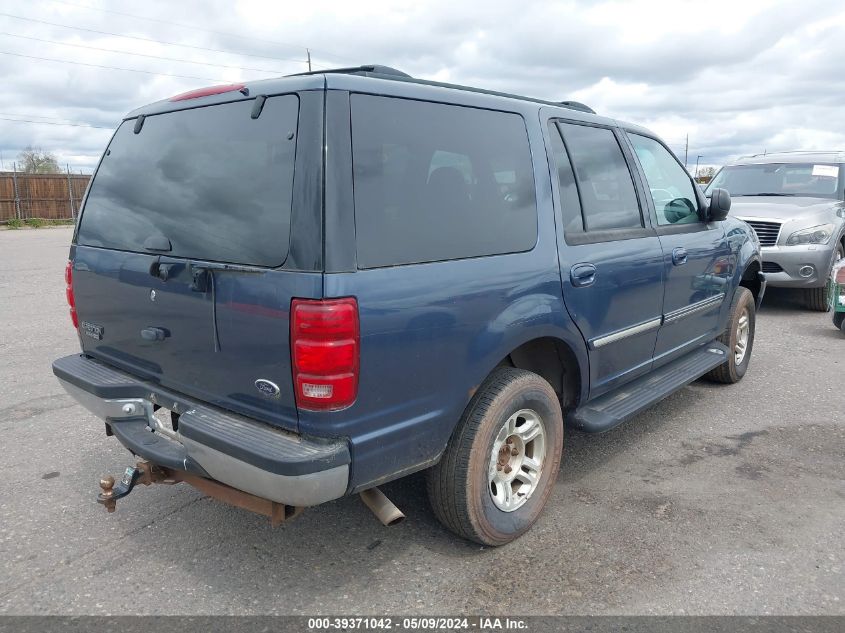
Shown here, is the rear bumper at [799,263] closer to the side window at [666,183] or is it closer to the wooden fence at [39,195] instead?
the side window at [666,183]

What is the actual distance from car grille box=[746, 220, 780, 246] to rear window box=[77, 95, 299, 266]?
727cm

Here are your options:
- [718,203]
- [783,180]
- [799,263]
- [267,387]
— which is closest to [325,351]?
[267,387]

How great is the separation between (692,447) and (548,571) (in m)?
1.81

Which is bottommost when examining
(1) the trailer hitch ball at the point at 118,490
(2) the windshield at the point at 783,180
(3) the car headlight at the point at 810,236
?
(1) the trailer hitch ball at the point at 118,490

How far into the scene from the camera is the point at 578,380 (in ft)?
11.6

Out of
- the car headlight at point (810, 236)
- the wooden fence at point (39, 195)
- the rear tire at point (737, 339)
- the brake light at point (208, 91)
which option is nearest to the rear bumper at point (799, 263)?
the car headlight at point (810, 236)

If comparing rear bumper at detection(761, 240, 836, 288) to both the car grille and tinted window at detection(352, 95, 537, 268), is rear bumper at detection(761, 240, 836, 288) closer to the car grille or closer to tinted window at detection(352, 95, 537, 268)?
the car grille

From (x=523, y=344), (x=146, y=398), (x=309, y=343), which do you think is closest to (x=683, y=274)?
(x=523, y=344)

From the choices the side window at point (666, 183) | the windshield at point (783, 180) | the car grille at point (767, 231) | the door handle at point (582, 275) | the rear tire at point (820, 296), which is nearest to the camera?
the door handle at point (582, 275)

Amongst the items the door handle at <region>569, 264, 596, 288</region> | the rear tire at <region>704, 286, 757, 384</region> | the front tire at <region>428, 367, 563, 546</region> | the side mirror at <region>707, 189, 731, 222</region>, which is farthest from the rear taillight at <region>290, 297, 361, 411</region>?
the rear tire at <region>704, 286, 757, 384</region>

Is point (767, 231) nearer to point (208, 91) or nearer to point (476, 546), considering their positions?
point (476, 546)

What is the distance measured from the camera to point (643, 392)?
4.04 meters

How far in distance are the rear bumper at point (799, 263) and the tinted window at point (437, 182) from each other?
20.0ft

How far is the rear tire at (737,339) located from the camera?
209 inches
